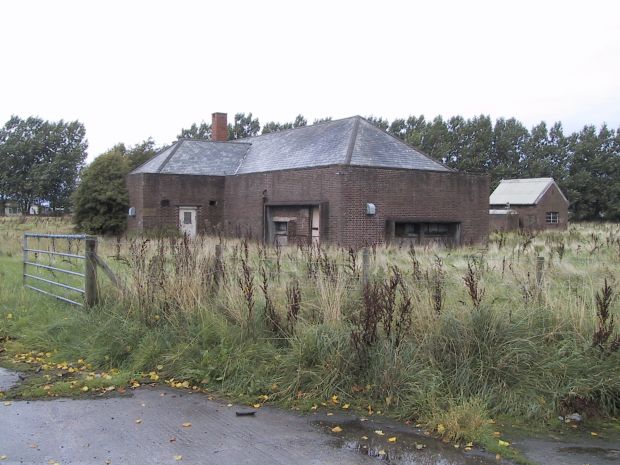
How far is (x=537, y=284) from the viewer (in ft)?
23.3

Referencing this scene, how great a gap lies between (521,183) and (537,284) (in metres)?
60.3

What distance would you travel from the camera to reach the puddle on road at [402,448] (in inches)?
175

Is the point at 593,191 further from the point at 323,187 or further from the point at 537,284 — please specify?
the point at 537,284

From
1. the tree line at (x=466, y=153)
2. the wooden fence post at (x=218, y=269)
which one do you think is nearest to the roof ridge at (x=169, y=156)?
the wooden fence post at (x=218, y=269)

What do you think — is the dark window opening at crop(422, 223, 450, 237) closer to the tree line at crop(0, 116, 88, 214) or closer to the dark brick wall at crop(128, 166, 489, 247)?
the dark brick wall at crop(128, 166, 489, 247)

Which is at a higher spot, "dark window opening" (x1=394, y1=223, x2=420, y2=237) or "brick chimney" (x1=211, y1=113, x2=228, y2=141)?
"brick chimney" (x1=211, y1=113, x2=228, y2=141)

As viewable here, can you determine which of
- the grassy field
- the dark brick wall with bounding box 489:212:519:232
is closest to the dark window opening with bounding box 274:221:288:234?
the grassy field

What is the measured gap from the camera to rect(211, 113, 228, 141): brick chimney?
41.8 m

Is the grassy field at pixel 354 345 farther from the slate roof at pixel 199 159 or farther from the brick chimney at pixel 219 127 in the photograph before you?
the brick chimney at pixel 219 127

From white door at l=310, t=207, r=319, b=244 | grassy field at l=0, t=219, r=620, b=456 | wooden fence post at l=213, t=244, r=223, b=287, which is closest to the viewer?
grassy field at l=0, t=219, r=620, b=456

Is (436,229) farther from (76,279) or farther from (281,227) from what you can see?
(76,279)

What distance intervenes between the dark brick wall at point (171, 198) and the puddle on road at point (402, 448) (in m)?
26.2

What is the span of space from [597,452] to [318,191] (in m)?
22.0

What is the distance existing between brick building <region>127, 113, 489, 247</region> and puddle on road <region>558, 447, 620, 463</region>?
17622 mm
